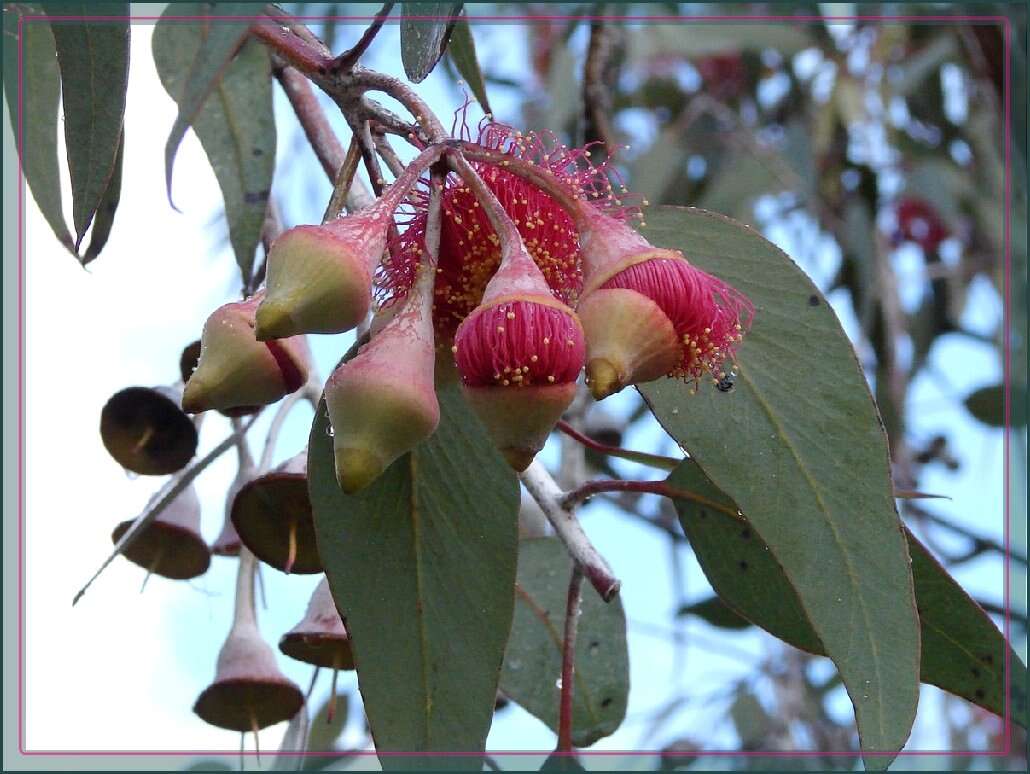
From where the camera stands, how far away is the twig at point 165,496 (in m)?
0.81

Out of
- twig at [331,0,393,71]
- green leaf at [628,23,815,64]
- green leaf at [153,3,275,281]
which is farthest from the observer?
green leaf at [628,23,815,64]

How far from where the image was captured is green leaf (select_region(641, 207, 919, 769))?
68 cm

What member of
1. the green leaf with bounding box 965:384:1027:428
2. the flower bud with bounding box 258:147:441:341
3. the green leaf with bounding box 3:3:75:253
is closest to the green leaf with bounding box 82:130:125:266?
the green leaf with bounding box 3:3:75:253

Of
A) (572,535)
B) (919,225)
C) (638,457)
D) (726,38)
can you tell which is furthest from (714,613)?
(919,225)

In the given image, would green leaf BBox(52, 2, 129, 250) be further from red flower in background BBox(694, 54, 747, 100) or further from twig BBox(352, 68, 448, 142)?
red flower in background BBox(694, 54, 747, 100)

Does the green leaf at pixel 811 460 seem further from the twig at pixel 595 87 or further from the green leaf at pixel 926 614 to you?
the twig at pixel 595 87

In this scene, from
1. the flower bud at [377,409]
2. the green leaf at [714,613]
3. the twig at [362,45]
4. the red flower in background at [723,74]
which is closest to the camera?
the flower bud at [377,409]

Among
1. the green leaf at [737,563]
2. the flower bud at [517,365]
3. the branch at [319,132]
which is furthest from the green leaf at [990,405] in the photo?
the flower bud at [517,365]

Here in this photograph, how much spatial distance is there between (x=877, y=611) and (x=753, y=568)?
183 mm

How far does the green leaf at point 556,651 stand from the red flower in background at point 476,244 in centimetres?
42

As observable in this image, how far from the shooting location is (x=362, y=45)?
2.24 feet

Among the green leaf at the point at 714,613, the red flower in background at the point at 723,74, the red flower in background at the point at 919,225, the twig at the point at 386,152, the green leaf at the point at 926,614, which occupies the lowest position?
the green leaf at the point at 714,613

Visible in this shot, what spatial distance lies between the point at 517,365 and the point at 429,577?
0.70 ft

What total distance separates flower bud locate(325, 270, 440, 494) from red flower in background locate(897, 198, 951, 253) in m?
2.66
